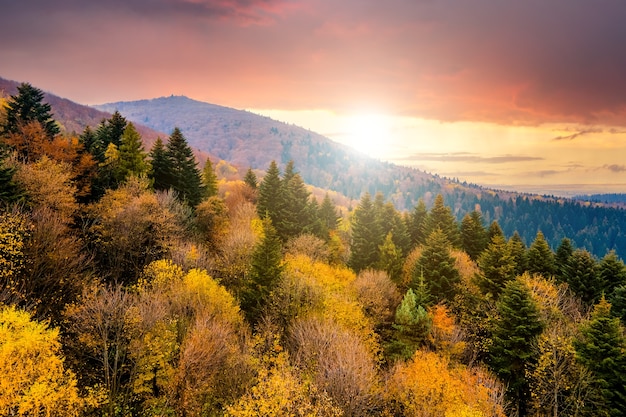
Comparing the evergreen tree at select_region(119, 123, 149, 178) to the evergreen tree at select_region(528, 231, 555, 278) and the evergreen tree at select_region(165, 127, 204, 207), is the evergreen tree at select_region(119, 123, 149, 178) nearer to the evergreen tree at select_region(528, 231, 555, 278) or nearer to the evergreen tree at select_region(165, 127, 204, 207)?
the evergreen tree at select_region(165, 127, 204, 207)

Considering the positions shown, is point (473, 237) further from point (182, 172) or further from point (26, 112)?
point (26, 112)

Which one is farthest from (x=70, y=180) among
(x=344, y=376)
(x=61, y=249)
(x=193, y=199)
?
(x=344, y=376)

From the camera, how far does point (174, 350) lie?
101 feet

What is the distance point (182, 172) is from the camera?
59.8 metres

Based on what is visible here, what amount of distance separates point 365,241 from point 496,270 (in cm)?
2002

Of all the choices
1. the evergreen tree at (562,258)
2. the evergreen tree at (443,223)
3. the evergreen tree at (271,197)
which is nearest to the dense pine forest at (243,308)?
the evergreen tree at (271,197)

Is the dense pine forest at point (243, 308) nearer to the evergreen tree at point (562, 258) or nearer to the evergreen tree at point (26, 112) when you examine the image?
the evergreen tree at point (26, 112)

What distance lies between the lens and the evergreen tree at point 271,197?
62969 mm

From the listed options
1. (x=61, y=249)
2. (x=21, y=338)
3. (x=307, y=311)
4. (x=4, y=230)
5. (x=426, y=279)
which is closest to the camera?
(x=21, y=338)

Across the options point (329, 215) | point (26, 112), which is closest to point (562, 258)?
point (329, 215)

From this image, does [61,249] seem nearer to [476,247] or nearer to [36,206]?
[36,206]

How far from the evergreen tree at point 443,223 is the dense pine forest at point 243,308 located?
669cm

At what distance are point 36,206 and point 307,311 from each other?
97.3 feet

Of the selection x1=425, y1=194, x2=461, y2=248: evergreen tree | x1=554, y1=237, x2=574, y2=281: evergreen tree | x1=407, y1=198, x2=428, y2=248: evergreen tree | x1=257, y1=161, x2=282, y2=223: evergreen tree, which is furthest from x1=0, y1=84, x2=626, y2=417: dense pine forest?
x1=407, y1=198, x2=428, y2=248: evergreen tree
